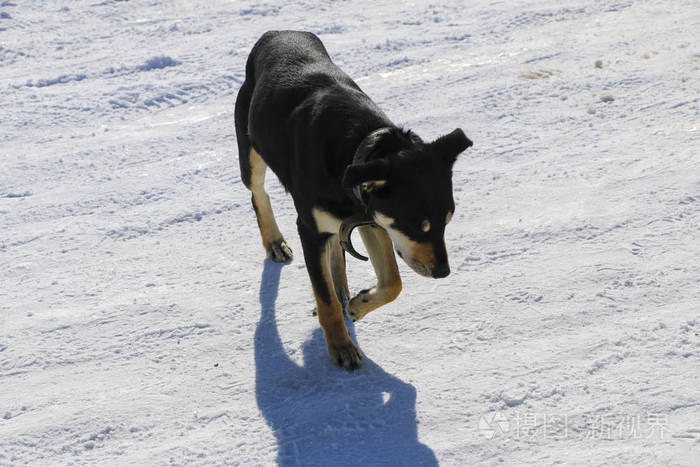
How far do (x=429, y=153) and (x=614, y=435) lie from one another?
5.29ft

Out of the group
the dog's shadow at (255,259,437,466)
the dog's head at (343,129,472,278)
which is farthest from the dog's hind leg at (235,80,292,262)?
the dog's head at (343,129,472,278)

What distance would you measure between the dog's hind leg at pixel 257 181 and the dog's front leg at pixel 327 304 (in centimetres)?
107

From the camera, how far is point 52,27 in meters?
9.28

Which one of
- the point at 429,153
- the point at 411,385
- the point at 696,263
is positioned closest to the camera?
the point at 429,153

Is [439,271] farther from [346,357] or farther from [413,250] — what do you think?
[346,357]

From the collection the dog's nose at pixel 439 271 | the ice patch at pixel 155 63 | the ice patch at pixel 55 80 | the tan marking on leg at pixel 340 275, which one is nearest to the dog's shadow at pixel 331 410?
the tan marking on leg at pixel 340 275

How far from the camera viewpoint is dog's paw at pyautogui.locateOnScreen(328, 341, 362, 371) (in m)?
4.20

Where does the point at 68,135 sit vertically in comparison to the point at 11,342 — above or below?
above

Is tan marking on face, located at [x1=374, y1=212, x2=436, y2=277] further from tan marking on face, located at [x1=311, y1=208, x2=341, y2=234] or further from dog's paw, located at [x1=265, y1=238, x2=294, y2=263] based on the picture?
dog's paw, located at [x1=265, y1=238, x2=294, y2=263]

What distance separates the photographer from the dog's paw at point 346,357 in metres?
4.20

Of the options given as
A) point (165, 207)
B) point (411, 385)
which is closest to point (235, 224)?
point (165, 207)

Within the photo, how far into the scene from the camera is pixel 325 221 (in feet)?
12.9

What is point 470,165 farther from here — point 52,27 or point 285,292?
point 52,27

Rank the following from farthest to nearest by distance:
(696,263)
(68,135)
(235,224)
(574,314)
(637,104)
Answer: (68,135), (637,104), (235,224), (696,263), (574,314)
